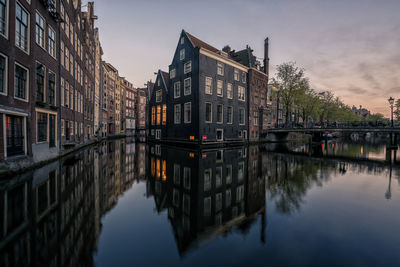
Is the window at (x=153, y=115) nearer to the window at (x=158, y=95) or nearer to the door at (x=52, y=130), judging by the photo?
the window at (x=158, y=95)

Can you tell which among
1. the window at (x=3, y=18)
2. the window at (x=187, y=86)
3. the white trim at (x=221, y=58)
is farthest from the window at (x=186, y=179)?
the white trim at (x=221, y=58)

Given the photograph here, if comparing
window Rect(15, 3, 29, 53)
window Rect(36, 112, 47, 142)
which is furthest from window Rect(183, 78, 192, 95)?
window Rect(15, 3, 29, 53)

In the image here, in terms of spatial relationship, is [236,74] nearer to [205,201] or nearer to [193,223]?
[205,201]

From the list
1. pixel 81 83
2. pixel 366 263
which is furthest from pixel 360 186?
pixel 81 83

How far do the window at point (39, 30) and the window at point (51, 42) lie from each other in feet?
3.41

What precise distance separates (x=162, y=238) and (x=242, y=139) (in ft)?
110

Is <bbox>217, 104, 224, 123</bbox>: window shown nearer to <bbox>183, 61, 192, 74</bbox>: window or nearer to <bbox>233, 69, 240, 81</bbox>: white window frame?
<bbox>233, 69, 240, 81</bbox>: white window frame

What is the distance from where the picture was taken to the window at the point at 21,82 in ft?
37.6

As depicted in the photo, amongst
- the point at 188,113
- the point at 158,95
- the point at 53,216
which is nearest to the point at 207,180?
the point at 53,216

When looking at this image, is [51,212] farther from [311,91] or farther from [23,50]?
[311,91]

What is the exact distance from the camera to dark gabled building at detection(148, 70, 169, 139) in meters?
38.8

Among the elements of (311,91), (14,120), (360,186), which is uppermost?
(311,91)

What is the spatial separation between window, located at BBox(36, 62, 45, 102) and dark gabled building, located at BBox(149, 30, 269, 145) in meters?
19.1

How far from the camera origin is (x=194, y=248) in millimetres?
4258
